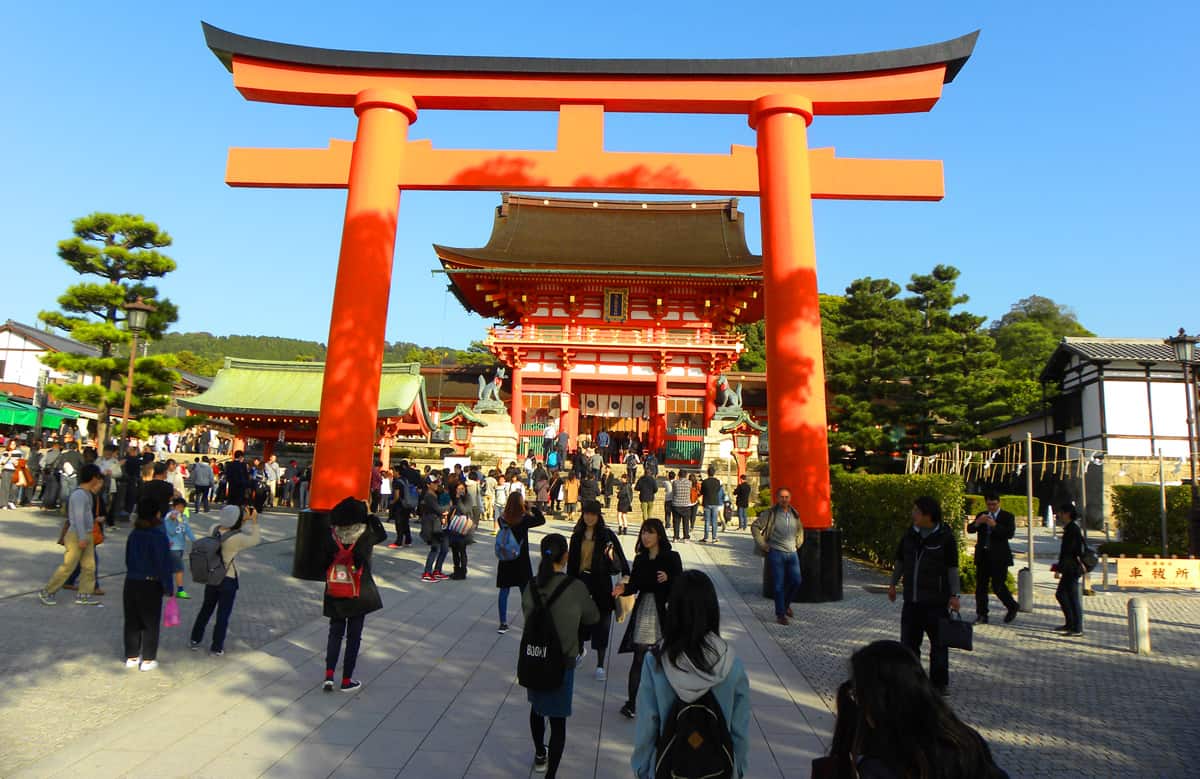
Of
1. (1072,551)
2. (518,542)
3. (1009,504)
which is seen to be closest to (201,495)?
(518,542)

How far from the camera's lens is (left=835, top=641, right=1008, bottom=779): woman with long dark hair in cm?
178

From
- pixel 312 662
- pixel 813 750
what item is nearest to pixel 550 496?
pixel 312 662

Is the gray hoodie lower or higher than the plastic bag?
higher

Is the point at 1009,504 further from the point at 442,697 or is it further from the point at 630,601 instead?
the point at 442,697

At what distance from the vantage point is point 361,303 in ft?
32.2

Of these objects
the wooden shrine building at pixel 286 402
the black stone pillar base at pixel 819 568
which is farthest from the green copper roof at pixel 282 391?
the black stone pillar base at pixel 819 568

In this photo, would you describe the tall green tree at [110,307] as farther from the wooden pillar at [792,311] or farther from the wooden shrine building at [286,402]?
the wooden pillar at [792,311]

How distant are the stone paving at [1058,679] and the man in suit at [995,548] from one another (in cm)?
34

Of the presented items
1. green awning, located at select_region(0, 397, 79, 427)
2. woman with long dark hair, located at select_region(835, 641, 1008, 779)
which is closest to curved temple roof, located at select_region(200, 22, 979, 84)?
woman with long dark hair, located at select_region(835, 641, 1008, 779)

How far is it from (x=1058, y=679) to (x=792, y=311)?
4900 mm

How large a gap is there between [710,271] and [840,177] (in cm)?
1647

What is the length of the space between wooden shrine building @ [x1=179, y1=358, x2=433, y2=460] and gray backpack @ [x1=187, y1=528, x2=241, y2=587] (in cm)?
1405

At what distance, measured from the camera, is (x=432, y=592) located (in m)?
9.34

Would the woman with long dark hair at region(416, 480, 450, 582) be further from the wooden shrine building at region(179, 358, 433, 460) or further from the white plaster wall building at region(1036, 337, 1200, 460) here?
the white plaster wall building at region(1036, 337, 1200, 460)
